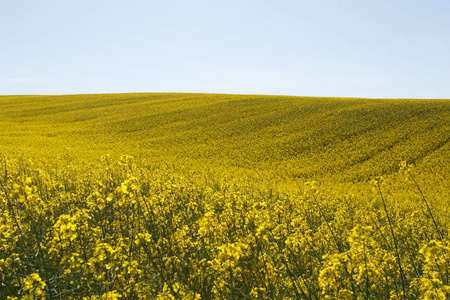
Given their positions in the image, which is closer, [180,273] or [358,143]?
[180,273]

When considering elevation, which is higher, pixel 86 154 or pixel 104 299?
pixel 104 299

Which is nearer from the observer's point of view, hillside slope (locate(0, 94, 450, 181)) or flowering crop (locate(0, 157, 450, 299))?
flowering crop (locate(0, 157, 450, 299))

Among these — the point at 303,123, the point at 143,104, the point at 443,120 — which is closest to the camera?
the point at 443,120

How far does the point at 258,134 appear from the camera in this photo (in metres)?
33.0

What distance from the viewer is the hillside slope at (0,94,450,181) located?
2381cm

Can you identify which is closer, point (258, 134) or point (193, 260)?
point (193, 260)

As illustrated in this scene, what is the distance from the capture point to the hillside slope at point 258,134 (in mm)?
23812

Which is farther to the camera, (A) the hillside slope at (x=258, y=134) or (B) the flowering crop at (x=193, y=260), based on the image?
(A) the hillside slope at (x=258, y=134)

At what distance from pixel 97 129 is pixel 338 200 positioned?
3491cm

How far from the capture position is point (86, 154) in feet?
82.1

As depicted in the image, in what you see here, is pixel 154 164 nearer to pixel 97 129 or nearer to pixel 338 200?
pixel 338 200

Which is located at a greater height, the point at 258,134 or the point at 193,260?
the point at 258,134

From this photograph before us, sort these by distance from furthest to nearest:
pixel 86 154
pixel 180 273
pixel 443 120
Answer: pixel 443 120 → pixel 86 154 → pixel 180 273

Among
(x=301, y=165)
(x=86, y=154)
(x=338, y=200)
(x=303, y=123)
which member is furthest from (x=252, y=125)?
(x=338, y=200)
